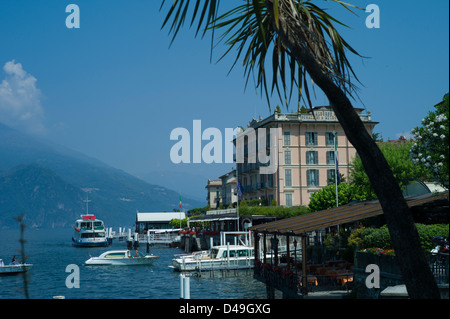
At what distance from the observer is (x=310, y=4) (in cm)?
974

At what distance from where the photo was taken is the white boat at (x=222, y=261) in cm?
4878

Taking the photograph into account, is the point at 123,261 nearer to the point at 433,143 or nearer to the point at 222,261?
the point at 222,261

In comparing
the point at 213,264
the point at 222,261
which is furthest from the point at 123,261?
the point at 222,261

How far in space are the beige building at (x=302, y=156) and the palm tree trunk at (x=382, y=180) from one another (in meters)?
69.5

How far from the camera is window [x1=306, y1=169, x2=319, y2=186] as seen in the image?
79562 mm

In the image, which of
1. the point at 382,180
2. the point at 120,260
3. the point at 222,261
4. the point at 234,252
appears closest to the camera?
the point at 382,180

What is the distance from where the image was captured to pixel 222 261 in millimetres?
49344

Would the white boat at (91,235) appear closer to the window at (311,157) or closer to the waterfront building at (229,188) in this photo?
the waterfront building at (229,188)

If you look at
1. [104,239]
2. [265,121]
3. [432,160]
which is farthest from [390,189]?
[104,239]

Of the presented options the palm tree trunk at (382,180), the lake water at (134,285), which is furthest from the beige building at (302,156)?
the palm tree trunk at (382,180)

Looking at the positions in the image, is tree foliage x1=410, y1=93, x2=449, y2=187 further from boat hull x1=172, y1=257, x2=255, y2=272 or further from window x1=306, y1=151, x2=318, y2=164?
window x1=306, y1=151, x2=318, y2=164

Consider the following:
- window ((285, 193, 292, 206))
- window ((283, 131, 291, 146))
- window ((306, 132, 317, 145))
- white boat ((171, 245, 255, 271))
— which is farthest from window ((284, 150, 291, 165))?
white boat ((171, 245, 255, 271))

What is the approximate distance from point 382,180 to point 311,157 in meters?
73.2
